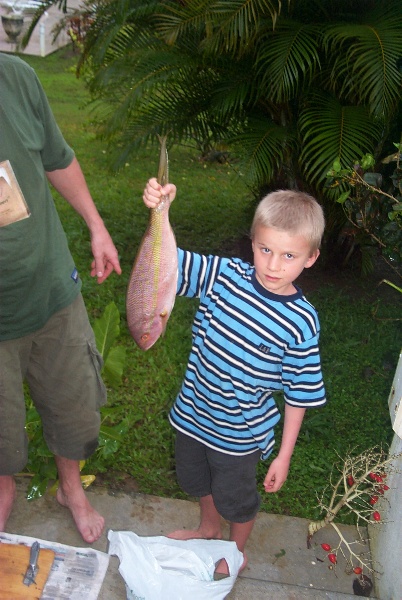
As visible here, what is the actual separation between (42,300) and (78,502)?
101 centimetres

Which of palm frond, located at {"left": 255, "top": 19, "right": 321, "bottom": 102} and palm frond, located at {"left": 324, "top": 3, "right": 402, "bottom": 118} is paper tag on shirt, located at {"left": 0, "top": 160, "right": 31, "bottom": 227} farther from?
palm frond, located at {"left": 324, "top": 3, "right": 402, "bottom": 118}

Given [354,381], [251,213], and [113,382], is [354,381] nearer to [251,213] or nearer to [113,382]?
[113,382]

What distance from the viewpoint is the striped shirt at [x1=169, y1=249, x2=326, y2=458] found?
2.14 m

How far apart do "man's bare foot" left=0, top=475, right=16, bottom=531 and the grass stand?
0.51 m

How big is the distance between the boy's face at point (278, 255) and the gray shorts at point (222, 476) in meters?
0.69

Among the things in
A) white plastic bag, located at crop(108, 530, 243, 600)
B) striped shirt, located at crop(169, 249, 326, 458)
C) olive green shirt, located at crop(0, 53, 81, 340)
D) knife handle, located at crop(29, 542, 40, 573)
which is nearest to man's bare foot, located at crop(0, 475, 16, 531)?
knife handle, located at crop(29, 542, 40, 573)

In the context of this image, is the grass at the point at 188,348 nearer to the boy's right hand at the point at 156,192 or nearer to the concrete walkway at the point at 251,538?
the concrete walkway at the point at 251,538

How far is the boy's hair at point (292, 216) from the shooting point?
204 centimetres

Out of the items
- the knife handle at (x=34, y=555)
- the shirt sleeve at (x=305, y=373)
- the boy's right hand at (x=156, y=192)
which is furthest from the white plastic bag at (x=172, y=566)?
the boy's right hand at (x=156, y=192)

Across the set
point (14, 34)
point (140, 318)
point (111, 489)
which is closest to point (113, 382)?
point (111, 489)

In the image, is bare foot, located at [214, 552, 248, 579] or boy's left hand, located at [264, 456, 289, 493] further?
bare foot, located at [214, 552, 248, 579]

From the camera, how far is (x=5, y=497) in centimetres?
283

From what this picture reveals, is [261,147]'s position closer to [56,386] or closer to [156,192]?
[56,386]

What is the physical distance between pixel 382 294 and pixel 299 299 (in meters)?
3.61
